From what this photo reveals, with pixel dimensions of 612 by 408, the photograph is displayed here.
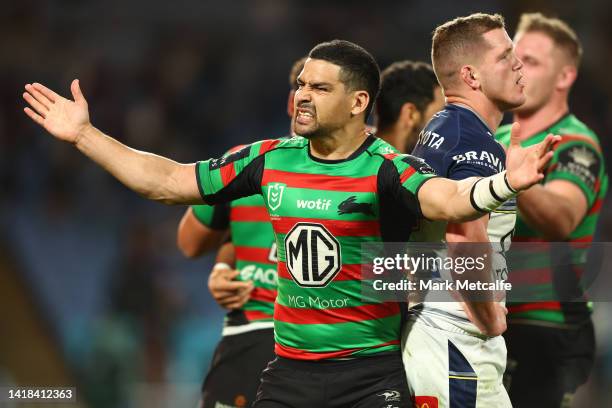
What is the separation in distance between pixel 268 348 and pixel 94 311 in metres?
5.80

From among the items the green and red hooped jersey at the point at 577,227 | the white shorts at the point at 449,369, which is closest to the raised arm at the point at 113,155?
the white shorts at the point at 449,369

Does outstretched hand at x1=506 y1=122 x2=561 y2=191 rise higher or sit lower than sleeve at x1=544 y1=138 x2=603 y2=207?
lower

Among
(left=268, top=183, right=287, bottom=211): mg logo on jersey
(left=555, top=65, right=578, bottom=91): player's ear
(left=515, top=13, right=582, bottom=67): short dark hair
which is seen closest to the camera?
(left=268, top=183, right=287, bottom=211): mg logo on jersey

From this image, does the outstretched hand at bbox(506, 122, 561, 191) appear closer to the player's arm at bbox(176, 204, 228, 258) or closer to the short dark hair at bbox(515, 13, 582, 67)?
the player's arm at bbox(176, 204, 228, 258)

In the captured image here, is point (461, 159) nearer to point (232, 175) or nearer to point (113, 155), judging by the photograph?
point (232, 175)

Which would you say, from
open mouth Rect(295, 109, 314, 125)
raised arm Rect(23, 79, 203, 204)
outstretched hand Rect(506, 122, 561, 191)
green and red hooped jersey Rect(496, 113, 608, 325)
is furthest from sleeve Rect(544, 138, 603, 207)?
raised arm Rect(23, 79, 203, 204)

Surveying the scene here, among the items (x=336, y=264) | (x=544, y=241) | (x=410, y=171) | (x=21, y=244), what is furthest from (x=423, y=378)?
(x=21, y=244)

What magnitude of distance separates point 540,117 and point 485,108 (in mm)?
1518

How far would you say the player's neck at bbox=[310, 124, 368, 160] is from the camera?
4.12 m

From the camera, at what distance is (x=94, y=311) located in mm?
10523

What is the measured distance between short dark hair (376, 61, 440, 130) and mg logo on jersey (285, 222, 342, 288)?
1.41 m

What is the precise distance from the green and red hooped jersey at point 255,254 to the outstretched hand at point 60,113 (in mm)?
1087

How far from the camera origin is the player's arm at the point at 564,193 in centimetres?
512

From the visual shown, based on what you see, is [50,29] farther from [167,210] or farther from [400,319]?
[400,319]
